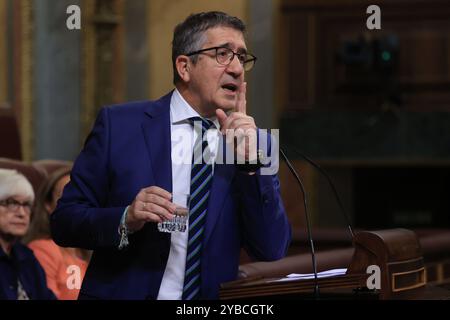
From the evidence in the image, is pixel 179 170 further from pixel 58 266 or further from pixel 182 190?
pixel 58 266

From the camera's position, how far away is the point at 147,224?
6.13 ft

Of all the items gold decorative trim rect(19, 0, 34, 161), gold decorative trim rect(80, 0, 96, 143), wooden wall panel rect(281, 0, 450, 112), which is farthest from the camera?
wooden wall panel rect(281, 0, 450, 112)

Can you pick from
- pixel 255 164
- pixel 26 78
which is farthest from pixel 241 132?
pixel 26 78

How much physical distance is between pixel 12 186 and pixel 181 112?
1.36 meters

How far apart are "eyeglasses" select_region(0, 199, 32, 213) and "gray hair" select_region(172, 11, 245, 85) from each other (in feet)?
4.42

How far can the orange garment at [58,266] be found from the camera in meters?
3.41

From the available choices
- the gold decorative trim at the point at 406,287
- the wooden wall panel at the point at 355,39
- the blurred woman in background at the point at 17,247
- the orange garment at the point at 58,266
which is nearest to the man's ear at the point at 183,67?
the gold decorative trim at the point at 406,287

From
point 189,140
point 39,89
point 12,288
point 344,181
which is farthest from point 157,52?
point 189,140

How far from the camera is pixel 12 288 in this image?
3062 millimetres

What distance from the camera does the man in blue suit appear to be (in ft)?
6.04

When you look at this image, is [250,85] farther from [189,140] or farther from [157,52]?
[189,140]

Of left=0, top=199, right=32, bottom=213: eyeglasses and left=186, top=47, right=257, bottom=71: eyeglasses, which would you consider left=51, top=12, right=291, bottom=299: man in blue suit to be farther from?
left=0, top=199, right=32, bottom=213: eyeglasses

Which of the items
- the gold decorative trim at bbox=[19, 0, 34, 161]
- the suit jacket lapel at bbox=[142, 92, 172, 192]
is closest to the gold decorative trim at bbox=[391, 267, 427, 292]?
the suit jacket lapel at bbox=[142, 92, 172, 192]

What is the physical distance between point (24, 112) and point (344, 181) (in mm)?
2725
